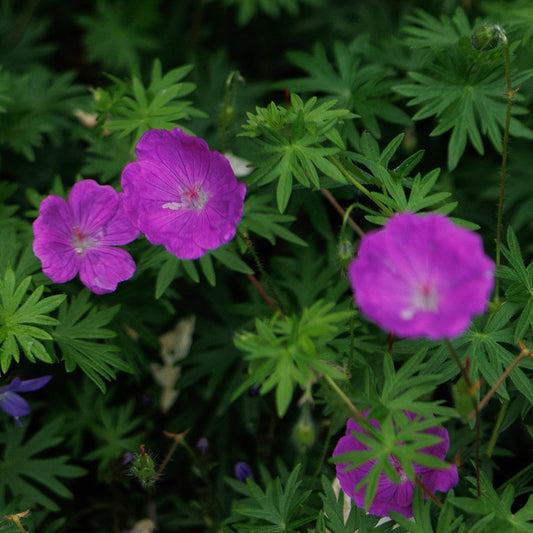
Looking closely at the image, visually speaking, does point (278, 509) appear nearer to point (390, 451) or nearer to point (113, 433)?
point (390, 451)

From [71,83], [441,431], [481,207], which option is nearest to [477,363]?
[441,431]

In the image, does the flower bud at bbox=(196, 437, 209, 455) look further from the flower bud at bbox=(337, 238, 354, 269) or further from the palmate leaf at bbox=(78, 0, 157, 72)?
the palmate leaf at bbox=(78, 0, 157, 72)

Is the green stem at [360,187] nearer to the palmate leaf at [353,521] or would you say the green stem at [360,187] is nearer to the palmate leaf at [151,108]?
the palmate leaf at [151,108]

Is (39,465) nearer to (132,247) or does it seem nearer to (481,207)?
(132,247)

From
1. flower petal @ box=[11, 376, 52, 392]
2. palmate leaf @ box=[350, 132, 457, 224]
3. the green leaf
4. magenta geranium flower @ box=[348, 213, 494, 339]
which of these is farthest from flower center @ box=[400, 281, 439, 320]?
flower petal @ box=[11, 376, 52, 392]

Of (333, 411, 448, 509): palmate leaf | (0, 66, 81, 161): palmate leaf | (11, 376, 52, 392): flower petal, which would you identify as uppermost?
(333, 411, 448, 509): palmate leaf
